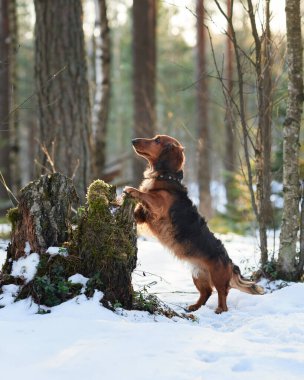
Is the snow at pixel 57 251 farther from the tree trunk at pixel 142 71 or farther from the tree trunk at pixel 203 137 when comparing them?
the tree trunk at pixel 203 137

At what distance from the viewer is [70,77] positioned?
8.15 m

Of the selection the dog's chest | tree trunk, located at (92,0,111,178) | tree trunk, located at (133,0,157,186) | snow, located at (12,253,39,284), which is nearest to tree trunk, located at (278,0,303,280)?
the dog's chest

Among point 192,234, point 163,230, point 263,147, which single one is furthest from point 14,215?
point 263,147

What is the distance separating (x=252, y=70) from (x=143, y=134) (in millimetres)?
7927

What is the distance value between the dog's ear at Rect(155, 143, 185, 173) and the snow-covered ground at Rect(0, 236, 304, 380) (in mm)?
1697

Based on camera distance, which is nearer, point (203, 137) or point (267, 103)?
point (267, 103)

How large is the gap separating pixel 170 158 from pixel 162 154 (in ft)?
0.33

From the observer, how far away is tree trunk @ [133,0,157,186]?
14.5 metres

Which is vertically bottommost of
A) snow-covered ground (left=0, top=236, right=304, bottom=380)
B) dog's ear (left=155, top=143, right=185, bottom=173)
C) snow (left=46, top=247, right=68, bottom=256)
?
snow-covered ground (left=0, top=236, right=304, bottom=380)

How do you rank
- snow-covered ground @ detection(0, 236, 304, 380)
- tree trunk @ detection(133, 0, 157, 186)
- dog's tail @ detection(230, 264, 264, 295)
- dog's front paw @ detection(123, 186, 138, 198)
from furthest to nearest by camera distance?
1. tree trunk @ detection(133, 0, 157, 186)
2. dog's tail @ detection(230, 264, 264, 295)
3. dog's front paw @ detection(123, 186, 138, 198)
4. snow-covered ground @ detection(0, 236, 304, 380)

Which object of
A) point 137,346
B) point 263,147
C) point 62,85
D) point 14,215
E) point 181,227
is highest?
point 62,85

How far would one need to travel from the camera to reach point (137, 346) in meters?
3.57

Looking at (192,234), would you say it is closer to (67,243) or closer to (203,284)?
(203,284)

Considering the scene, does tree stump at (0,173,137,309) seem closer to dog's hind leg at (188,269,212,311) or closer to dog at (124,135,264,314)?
dog at (124,135,264,314)
